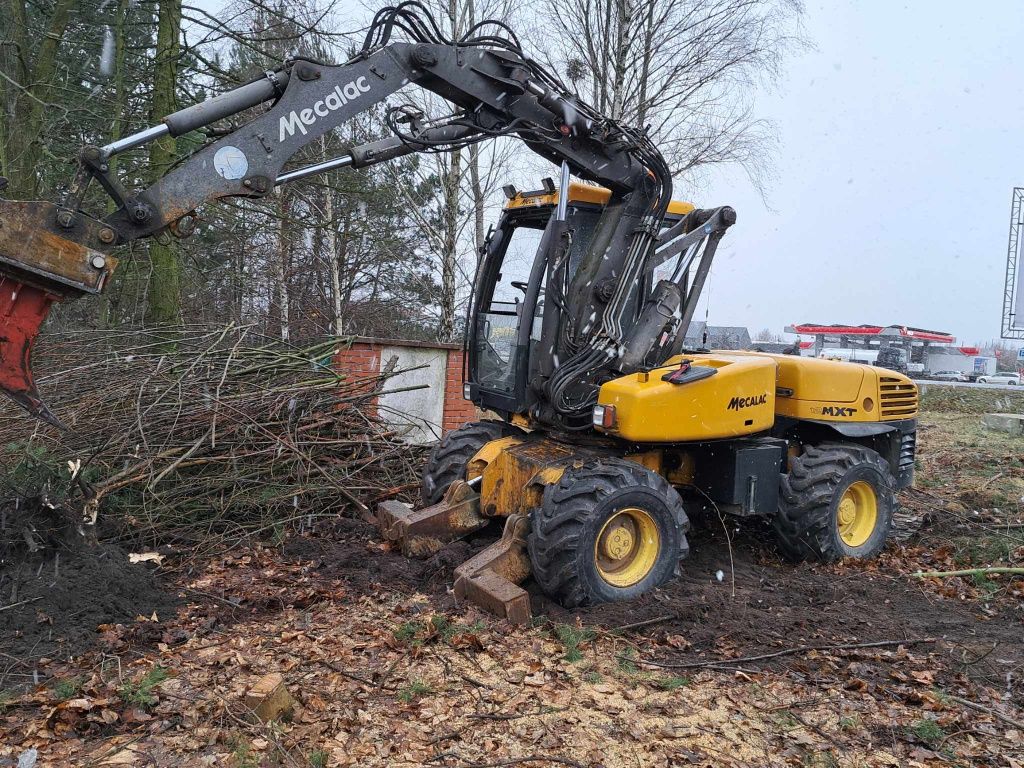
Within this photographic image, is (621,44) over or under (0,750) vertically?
over

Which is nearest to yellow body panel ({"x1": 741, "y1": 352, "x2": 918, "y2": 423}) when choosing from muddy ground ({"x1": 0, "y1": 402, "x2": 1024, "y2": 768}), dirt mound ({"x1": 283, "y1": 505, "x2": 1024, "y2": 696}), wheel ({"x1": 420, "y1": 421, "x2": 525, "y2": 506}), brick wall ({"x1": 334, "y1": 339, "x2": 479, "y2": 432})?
dirt mound ({"x1": 283, "y1": 505, "x2": 1024, "y2": 696})

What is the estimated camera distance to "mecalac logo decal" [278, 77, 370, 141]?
13.7 feet

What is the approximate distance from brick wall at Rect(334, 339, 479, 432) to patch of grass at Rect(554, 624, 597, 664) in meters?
3.81

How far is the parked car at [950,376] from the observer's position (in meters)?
38.4

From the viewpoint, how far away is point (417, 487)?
22.7ft

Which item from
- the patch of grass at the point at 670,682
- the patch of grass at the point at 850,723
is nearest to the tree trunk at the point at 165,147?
the patch of grass at the point at 670,682

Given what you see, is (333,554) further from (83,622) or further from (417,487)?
(83,622)

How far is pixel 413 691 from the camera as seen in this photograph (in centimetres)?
370

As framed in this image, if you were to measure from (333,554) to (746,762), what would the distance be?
329 centimetres

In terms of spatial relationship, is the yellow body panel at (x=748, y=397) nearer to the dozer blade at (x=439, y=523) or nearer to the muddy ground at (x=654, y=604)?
the muddy ground at (x=654, y=604)

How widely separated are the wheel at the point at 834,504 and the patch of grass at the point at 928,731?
7.64 feet

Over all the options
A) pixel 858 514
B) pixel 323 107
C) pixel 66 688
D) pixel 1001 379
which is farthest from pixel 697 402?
pixel 1001 379

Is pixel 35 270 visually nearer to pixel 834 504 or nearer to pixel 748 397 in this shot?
pixel 748 397

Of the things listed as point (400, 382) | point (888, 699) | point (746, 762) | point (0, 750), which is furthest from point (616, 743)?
point (400, 382)
